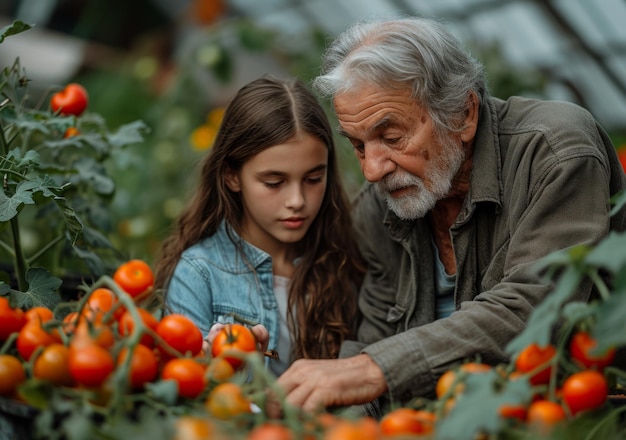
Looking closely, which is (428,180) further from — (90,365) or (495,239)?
(90,365)

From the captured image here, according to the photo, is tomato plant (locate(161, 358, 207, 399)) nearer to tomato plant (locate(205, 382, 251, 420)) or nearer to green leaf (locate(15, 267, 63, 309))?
tomato plant (locate(205, 382, 251, 420))

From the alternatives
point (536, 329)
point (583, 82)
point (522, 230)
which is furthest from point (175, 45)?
point (536, 329)

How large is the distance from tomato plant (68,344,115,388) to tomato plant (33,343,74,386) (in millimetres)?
38

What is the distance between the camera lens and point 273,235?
2572mm

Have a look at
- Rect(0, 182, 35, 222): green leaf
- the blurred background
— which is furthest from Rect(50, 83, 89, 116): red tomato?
Rect(0, 182, 35, 222): green leaf

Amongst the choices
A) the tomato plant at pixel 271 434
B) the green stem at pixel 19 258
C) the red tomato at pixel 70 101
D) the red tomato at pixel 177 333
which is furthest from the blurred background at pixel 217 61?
the tomato plant at pixel 271 434

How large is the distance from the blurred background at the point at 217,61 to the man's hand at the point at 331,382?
46.2 inches

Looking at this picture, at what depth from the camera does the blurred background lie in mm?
5035

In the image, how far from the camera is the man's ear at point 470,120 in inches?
89.8

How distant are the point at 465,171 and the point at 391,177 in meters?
0.27

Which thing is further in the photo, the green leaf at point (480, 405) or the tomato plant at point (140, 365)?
the tomato plant at point (140, 365)

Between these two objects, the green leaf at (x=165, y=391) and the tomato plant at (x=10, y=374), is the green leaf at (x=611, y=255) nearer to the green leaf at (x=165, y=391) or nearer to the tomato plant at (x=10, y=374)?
the green leaf at (x=165, y=391)

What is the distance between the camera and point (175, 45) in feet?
33.2

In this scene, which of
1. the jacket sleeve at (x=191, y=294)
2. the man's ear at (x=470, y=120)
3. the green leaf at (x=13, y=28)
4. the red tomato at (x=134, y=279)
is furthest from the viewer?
the jacket sleeve at (x=191, y=294)
